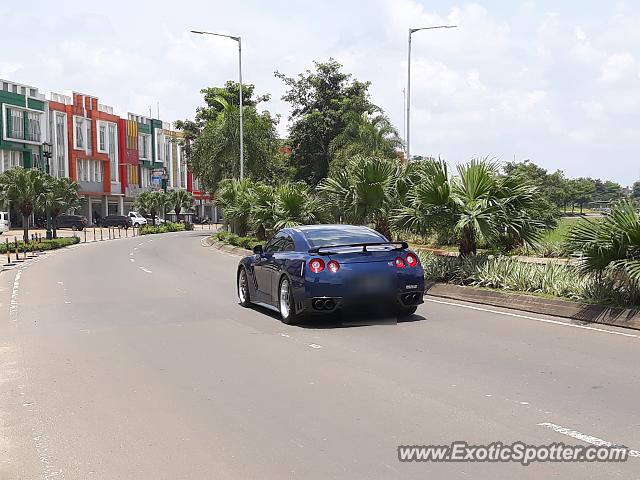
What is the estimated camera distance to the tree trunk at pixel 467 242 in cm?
1606

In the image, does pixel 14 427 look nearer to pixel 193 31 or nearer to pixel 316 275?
pixel 316 275

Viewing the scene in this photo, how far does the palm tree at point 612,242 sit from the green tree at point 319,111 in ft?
128

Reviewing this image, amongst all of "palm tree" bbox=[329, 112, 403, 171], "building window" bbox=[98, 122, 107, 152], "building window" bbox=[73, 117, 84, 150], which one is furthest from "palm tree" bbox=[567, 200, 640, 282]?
"building window" bbox=[98, 122, 107, 152]

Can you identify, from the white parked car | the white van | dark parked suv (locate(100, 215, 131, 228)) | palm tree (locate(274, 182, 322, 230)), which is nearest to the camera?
palm tree (locate(274, 182, 322, 230))

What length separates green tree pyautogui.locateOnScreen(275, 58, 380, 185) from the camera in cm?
5056

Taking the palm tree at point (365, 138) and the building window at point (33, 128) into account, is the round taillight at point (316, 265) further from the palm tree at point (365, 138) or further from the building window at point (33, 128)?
the building window at point (33, 128)

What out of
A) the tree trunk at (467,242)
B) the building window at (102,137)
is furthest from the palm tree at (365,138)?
the building window at (102,137)

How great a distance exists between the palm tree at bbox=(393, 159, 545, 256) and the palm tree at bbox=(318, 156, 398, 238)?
3647 millimetres

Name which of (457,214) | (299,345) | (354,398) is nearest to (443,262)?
(457,214)

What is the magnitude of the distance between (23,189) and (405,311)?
1471 inches

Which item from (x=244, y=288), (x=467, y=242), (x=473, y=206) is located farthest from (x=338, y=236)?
(x=467, y=242)

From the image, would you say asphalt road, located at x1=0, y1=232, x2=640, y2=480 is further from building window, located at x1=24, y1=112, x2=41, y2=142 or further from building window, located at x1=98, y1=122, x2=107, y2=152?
building window, located at x1=98, y1=122, x2=107, y2=152

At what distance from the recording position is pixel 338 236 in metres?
12.3

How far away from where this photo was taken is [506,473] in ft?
16.6
